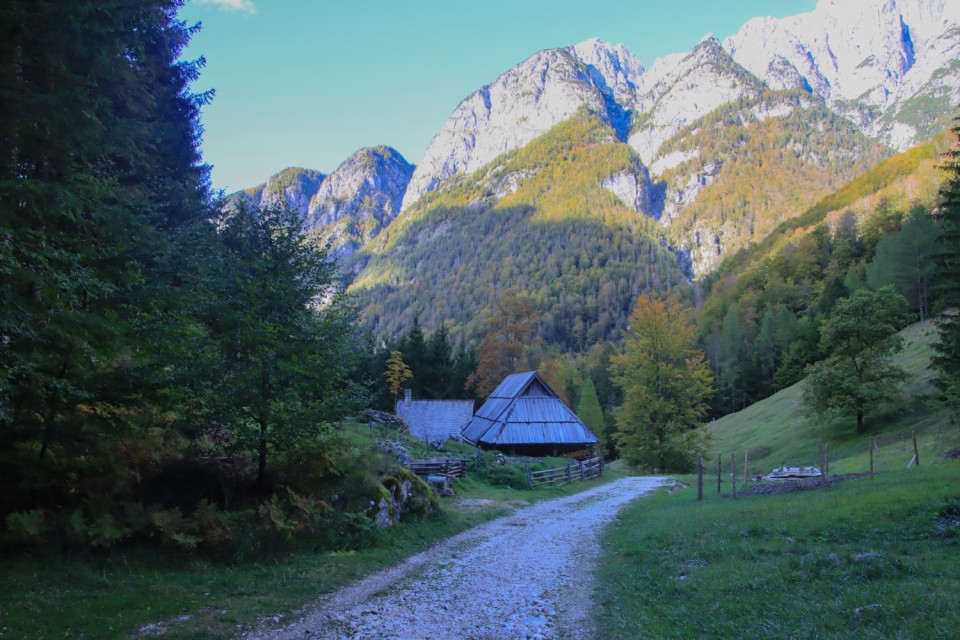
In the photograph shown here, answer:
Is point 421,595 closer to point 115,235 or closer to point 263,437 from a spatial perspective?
point 263,437

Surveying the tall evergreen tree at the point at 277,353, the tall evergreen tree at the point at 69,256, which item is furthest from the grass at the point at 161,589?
the tall evergreen tree at the point at 277,353

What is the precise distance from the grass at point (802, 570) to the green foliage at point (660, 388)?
Answer: 2125cm

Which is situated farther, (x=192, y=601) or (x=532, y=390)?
(x=532, y=390)

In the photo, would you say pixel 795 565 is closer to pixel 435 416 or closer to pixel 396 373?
pixel 435 416

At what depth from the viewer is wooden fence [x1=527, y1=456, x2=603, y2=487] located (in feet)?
87.4

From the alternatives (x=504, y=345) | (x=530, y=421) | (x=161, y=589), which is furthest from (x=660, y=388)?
(x=161, y=589)

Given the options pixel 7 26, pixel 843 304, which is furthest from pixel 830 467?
pixel 7 26

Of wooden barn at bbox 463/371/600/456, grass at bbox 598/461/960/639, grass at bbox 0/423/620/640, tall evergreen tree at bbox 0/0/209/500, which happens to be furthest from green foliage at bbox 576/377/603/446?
tall evergreen tree at bbox 0/0/209/500

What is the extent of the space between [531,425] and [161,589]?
1169 inches

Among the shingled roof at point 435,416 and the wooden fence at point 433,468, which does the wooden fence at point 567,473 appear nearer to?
the wooden fence at point 433,468

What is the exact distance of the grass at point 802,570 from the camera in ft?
20.6

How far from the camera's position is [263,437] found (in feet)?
41.7

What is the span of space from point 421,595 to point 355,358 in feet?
22.7

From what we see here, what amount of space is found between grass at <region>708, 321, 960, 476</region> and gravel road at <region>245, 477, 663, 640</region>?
1589cm
